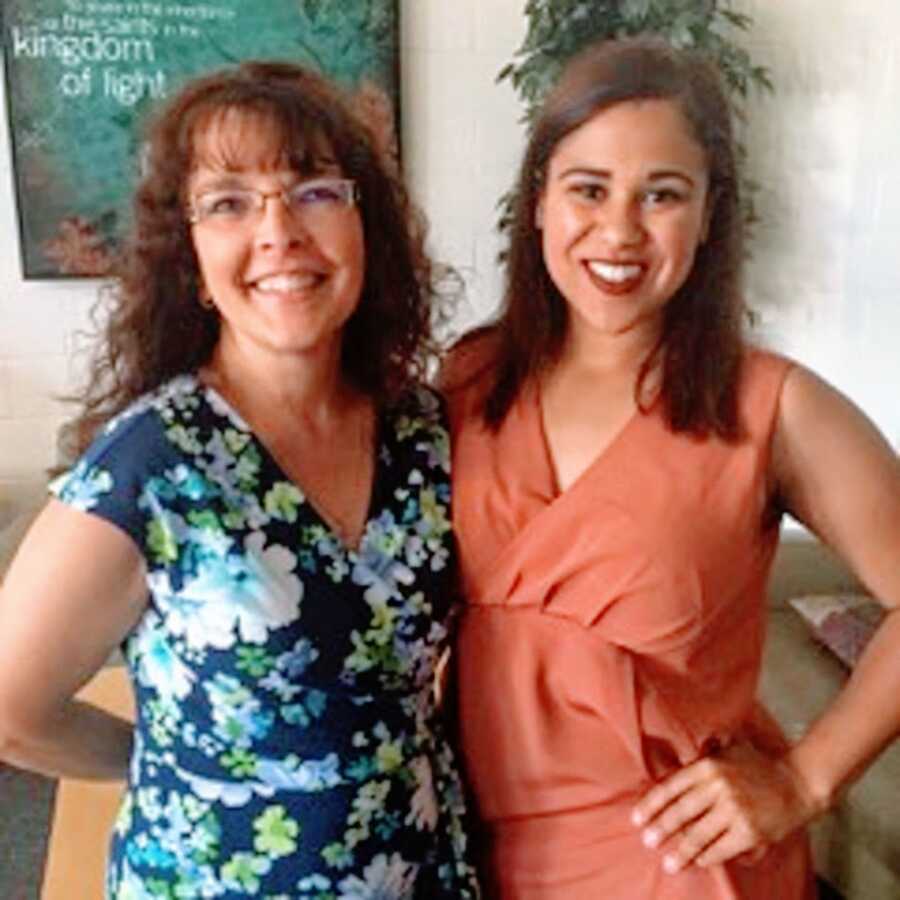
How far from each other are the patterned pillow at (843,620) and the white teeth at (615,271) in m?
1.21

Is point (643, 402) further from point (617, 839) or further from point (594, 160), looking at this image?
point (617, 839)

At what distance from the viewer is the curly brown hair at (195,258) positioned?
1059 mm

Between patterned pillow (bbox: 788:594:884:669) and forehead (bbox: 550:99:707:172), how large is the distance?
48.8 inches

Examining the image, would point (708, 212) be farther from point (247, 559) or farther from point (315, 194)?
point (247, 559)

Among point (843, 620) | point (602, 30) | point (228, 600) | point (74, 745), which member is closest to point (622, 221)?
point (228, 600)

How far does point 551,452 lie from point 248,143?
42 centimetres

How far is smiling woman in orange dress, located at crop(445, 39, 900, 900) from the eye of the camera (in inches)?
42.4

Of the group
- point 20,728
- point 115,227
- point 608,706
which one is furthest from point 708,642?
point 115,227

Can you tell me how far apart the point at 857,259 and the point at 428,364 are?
2.50 metres

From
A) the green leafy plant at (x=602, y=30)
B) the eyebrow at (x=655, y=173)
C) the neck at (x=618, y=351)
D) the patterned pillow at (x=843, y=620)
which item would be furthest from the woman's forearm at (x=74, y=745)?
the green leafy plant at (x=602, y=30)

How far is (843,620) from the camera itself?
2.18m

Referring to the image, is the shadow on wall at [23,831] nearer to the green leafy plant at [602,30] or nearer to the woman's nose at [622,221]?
the green leafy plant at [602,30]

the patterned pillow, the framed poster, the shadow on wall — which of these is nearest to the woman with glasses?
the patterned pillow

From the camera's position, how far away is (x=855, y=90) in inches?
132
